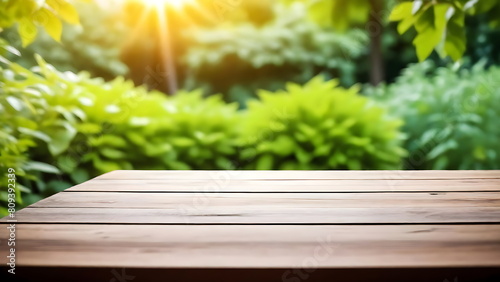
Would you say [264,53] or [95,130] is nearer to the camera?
[95,130]

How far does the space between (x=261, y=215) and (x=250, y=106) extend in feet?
5.88

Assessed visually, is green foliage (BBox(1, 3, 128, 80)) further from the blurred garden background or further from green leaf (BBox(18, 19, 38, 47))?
green leaf (BBox(18, 19, 38, 47))

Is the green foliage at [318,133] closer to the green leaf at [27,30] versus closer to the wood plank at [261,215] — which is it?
the green leaf at [27,30]

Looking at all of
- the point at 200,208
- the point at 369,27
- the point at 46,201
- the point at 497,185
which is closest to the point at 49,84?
the point at 46,201

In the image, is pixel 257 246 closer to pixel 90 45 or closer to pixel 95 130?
pixel 95 130

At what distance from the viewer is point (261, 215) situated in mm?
883

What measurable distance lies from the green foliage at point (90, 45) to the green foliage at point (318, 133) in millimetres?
3165

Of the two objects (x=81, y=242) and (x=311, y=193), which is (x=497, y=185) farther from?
(x=81, y=242)

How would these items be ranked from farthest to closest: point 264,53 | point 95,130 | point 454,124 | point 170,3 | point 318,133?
point 170,3, point 264,53, point 454,124, point 318,133, point 95,130

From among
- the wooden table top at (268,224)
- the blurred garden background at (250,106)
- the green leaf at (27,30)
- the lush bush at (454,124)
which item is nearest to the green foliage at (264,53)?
the blurred garden background at (250,106)

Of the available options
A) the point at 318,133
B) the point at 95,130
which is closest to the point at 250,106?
the point at 318,133

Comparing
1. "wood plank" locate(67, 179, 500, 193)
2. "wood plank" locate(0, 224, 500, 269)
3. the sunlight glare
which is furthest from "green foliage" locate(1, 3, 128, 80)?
"wood plank" locate(0, 224, 500, 269)

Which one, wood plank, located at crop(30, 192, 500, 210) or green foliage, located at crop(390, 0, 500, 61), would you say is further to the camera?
green foliage, located at crop(390, 0, 500, 61)

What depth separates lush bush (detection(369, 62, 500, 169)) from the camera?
9.22 feet
